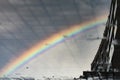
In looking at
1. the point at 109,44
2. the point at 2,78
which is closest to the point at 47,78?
the point at 2,78

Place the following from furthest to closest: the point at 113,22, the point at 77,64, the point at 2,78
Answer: the point at 2,78 < the point at 77,64 < the point at 113,22

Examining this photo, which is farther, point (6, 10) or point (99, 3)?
point (6, 10)

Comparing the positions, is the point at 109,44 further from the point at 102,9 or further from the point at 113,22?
the point at 102,9

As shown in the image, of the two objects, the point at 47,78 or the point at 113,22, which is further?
the point at 47,78

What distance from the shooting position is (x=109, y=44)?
11609 millimetres

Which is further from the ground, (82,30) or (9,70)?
(9,70)

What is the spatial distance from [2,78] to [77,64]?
33.3 feet

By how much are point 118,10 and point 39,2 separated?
4639 millimetres

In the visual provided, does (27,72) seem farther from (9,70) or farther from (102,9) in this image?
(102,9)

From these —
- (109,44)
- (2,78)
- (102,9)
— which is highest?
(2,78)

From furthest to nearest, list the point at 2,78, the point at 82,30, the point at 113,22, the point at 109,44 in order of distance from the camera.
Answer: the point at 2,78 → the point at 82,30 → the point at 109,44 → the point at 113,22

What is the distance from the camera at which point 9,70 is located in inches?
1091

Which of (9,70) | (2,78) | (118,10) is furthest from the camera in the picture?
(2,78)

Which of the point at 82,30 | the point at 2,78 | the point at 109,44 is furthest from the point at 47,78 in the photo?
the point at 109,44
